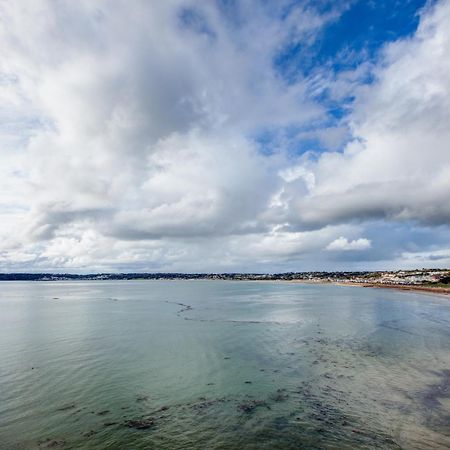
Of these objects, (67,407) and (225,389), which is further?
(225,389)

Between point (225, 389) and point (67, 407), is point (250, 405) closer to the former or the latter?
point (225, 389)

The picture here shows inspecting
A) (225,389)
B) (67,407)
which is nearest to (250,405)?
(225,389)

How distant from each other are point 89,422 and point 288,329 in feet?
94.9

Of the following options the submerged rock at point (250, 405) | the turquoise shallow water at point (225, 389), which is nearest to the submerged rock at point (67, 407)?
the turquoise shallow water at point (225, 389)

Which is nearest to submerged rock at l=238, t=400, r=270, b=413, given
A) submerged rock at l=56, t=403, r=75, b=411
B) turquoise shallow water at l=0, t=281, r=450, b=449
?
turquoise shallow water at l=0, t=281, r=450, b=449

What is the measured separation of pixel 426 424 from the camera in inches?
597

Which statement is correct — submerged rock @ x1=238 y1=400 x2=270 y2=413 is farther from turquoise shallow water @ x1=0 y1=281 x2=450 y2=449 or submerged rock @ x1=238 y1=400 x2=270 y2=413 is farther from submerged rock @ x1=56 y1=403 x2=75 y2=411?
submerged rock @ x1=56 y1=403 x2=75 y2=411

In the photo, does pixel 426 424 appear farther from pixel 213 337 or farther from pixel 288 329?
pixel 288 329

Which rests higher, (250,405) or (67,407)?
(67,407)

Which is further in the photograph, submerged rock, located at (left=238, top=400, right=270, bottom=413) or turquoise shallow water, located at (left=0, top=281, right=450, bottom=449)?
submerged rock, located at (left=238, top=400, right=270, bottom=413)

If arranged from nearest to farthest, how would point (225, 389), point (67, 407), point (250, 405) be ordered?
point (67, 407)
point (250, 405)
point (225, 389)

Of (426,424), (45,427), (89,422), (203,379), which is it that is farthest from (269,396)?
(45,427)

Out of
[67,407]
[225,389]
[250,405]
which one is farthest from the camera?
[225,389]

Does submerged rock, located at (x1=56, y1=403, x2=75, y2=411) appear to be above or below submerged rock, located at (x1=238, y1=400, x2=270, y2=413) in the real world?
above
